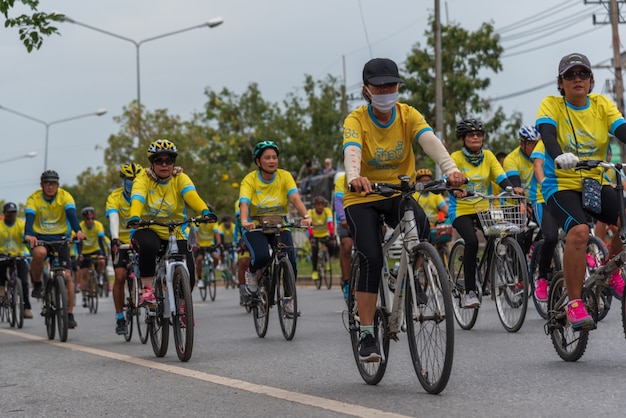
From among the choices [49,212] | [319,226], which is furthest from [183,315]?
[319,226]

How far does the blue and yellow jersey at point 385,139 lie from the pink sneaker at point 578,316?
1.37 metres

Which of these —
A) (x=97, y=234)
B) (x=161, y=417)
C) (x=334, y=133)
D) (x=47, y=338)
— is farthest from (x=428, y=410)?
(x=334, y=133)

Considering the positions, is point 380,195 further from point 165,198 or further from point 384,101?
point 165,198

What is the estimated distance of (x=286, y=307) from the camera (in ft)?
38.4

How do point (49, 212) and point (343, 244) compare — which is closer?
point (49, 212)

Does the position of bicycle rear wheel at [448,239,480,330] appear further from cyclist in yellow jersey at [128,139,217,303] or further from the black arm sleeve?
the black arm sleeve

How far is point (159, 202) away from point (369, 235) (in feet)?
12.7

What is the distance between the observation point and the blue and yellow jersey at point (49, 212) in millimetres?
14250

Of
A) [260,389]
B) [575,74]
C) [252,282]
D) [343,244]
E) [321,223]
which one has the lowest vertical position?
[260,389]

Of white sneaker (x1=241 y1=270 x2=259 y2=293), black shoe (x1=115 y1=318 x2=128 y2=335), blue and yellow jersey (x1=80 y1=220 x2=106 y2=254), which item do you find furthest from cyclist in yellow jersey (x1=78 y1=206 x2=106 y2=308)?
white sneaker (x1=241 y1=270 x2=259 y2=293)

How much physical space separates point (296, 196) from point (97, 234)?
36.9 ft

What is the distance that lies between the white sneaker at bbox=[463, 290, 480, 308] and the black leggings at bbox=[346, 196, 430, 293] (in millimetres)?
3803

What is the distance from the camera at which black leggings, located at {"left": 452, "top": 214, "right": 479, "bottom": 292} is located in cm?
1120

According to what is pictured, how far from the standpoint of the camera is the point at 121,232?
14.7 metres
